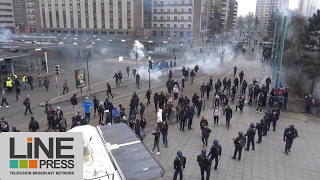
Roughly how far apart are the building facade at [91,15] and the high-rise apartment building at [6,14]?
72.5 feet

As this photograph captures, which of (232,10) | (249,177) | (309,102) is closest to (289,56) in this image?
(309,102)

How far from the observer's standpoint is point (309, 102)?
16.2 m

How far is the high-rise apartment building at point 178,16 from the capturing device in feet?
241

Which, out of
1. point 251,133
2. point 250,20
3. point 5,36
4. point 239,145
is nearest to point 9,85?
point 239,145

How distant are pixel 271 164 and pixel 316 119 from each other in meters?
7.14

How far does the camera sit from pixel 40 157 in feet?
16.6

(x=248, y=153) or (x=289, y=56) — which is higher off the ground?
(x=289, y=56)

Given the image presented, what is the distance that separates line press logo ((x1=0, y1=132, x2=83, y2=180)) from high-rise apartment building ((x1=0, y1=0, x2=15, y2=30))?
345 ft

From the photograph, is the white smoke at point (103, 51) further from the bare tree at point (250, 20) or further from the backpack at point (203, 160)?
the bare tree at point (250, 20)

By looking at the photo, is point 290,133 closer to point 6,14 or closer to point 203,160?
point 203,160

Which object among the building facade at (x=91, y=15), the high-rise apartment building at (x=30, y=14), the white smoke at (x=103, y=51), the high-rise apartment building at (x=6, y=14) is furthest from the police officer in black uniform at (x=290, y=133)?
the high-rise apartment building at (x=6, y=14)

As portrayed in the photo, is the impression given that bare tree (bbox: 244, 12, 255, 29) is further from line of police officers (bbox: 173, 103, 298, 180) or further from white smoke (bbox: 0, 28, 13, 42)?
line of police officers (bbox: 173, 103, 298, 180)

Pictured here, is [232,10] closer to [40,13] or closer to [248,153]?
[40,13]

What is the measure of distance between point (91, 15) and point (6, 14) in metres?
42.7
